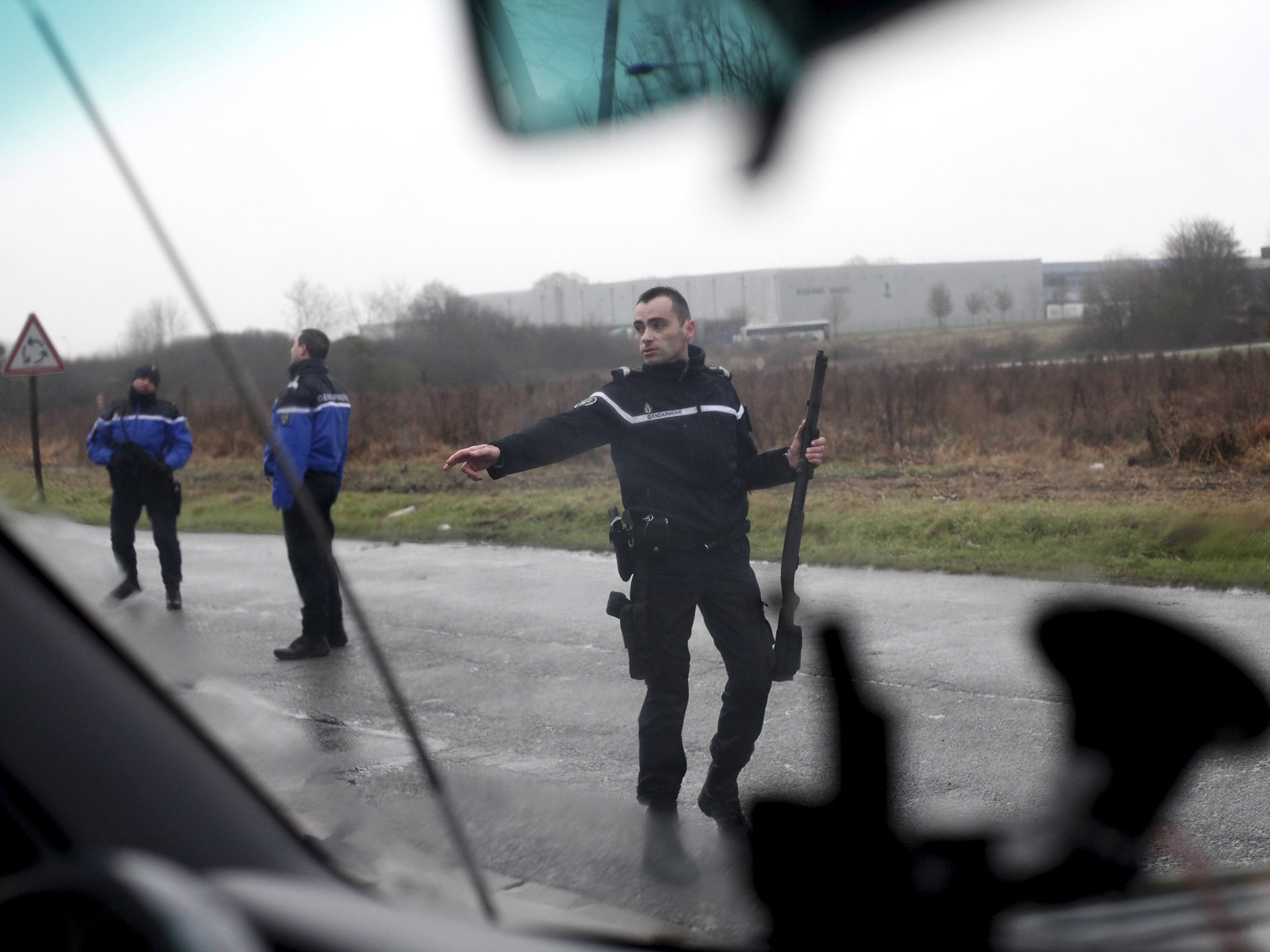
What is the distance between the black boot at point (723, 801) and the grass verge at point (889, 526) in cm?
315

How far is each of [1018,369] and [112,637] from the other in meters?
9.09

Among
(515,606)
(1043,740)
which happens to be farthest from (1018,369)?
(1043,740)

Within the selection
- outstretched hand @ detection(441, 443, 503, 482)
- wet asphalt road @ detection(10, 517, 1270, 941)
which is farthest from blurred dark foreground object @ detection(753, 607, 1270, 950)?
outstretched hand @ detection(441, 443, 503, 482)

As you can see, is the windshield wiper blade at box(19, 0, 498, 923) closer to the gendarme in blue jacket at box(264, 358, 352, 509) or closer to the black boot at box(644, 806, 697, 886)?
the black boot at box(644, 806, 697, 886)

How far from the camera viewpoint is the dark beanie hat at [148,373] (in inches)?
59.8

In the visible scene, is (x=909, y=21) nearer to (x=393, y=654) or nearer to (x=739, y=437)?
(x=739, y=437)

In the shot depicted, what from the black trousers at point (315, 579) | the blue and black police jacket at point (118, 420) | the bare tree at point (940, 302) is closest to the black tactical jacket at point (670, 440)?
the bare tree at point (940, 302)

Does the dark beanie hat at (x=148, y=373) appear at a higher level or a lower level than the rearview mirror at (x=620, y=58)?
lower

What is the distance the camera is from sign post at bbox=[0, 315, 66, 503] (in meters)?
1.33

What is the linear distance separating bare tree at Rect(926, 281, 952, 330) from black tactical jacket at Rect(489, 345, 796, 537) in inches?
35.7

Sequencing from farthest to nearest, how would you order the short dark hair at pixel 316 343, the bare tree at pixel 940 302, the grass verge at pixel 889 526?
the grass verge at pixel 889 526, the bare tree at pixel 940 302, the short dark hair at pixel 316 343

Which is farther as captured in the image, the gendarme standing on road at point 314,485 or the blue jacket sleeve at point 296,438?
the blue jacket sleeve at point 296,438

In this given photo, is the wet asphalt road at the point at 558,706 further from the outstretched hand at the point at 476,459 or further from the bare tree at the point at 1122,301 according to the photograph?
the bare tree at the point at 1122,301

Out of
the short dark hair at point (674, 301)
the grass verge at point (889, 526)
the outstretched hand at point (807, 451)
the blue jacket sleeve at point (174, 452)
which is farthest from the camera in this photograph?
the grass verge at point (889, 526)
